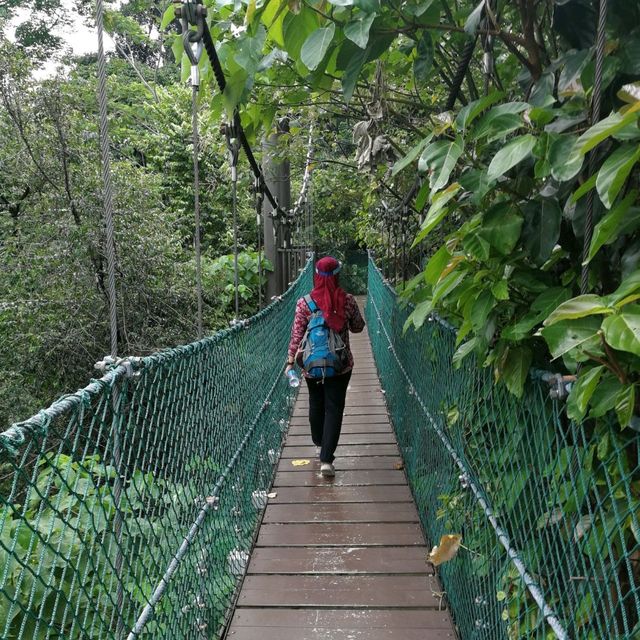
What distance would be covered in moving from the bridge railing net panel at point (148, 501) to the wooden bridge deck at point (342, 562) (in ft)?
0.34

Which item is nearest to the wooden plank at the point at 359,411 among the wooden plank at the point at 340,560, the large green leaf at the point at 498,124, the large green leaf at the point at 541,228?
the wooden plank at the point at 340,560

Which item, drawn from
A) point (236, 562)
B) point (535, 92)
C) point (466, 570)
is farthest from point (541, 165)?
point (236, 562)

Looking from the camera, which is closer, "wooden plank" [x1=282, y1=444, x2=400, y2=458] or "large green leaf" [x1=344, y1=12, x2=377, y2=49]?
"large green leaf" [x1=344, y1=12, x2=377, y2=49]

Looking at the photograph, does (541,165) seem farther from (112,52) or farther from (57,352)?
(112,52)

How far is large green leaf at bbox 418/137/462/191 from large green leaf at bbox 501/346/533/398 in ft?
1.19

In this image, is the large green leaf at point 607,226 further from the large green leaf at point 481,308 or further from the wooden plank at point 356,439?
the wooden plank at point 356,439

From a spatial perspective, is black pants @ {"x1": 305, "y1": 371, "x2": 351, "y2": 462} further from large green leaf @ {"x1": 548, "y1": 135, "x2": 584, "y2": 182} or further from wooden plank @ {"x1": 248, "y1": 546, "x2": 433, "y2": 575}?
large green leaf @ {"x1": 548, "y1": 135, "x2": 584, "y2": 182}

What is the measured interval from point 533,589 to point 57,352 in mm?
4606

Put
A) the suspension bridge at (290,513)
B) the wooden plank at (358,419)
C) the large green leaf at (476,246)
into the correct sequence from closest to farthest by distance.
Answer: the suspension bridge at (290,513) → the large green leaf at (476,246) → the wooden plank at (358,419)

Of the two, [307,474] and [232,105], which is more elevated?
[232,105]

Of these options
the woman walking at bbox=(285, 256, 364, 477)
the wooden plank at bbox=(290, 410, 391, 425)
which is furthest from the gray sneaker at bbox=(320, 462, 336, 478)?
the wooden plank at bbox=(290, 410, 391, 425)

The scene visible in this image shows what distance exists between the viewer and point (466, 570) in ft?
5.44

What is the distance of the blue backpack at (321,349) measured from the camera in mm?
2838

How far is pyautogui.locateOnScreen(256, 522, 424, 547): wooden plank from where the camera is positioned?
7.53ft
